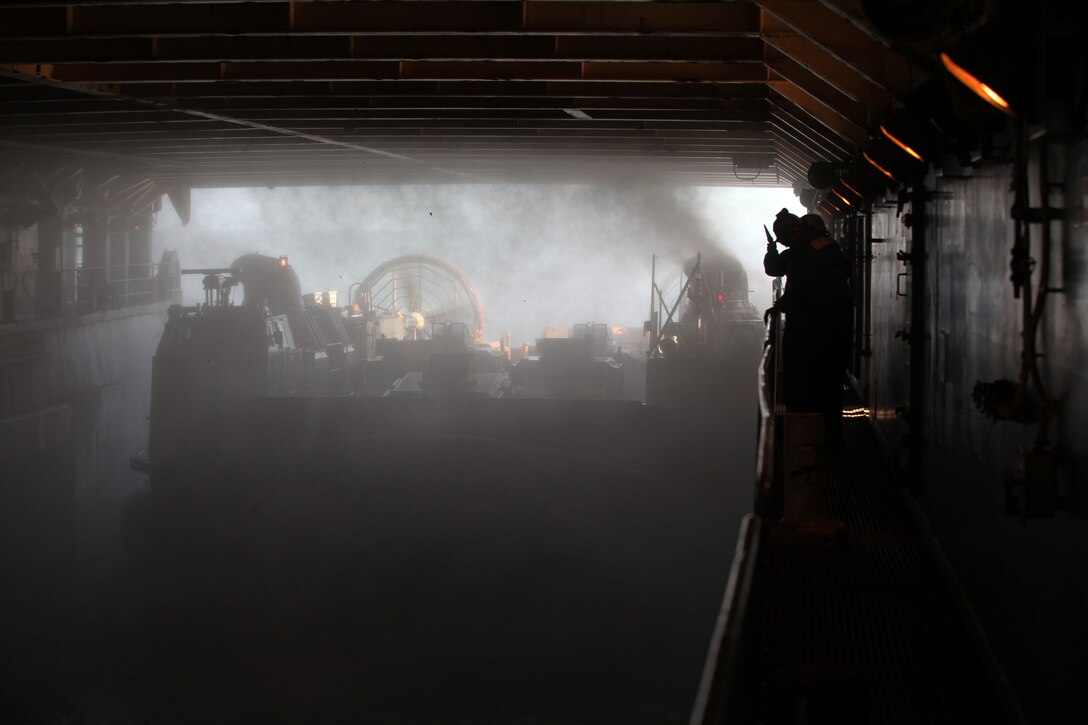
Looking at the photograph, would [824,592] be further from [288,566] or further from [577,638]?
[288,566]

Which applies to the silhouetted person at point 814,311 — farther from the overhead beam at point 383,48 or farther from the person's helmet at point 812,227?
the overhead beam at point 383,48

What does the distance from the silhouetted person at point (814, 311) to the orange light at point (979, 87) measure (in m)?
3.44

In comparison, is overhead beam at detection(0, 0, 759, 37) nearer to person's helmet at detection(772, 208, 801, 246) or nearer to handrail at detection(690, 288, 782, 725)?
person's helmet at detection(772, 208, 801, 246)

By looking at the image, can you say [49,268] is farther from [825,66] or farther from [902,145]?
[902,145]

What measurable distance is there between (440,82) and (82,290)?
16.0 m

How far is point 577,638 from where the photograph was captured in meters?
13.6

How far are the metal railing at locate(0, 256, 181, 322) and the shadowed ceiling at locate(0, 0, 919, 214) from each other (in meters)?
2.65

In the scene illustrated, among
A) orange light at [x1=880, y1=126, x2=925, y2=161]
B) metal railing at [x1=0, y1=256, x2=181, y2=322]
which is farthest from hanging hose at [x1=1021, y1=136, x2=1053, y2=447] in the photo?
metal railing at [x1=0, y1=256, x2=181, y2=322]

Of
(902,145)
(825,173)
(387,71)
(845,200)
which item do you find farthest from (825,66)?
(387,71)

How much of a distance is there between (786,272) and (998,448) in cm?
287

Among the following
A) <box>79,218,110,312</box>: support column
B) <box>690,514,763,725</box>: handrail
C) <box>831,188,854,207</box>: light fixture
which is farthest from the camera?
<box>79,218,110,312</box>: support column

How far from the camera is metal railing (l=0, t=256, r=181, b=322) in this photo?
67.8 feet

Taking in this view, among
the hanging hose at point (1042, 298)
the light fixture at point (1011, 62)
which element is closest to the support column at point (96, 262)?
the light fixture at point (1011, 62)

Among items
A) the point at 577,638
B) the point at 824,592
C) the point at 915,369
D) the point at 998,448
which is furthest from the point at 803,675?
the point at 577,638
